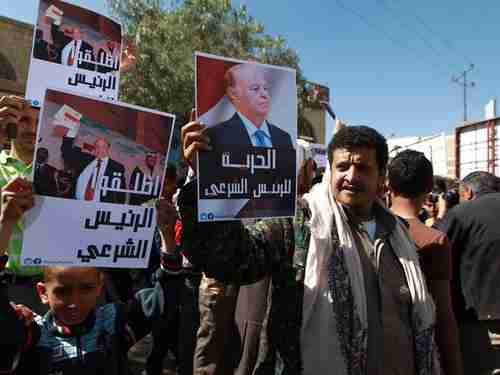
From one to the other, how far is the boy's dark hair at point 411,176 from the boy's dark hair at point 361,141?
41 centimetres

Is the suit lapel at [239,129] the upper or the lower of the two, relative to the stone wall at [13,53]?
lower

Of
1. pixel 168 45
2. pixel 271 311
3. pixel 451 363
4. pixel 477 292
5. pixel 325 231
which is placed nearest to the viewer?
pixel 271 311

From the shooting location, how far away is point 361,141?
187cm

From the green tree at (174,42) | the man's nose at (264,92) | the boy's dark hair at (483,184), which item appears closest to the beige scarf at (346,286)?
the man's nose at (264,92)

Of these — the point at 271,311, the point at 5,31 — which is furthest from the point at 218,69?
the point at 5,31

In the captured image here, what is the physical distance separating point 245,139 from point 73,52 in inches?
52.6

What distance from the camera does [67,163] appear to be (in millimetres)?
1641

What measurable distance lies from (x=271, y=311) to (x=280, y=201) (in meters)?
0.40

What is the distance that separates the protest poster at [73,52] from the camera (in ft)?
7.64

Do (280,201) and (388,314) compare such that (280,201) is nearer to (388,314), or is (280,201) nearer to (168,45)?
(388,314)

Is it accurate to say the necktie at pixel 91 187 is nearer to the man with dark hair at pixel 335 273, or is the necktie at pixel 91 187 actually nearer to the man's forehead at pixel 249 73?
the man with dark hair at pixel 335 273

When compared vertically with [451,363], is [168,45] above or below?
above

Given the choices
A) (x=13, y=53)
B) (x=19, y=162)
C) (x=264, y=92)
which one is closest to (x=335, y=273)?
(x=264, y=92)

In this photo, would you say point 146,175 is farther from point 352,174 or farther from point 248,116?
point 352,174
